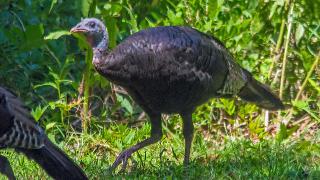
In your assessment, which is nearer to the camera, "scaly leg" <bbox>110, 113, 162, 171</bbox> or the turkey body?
the turkey body

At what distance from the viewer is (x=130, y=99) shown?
26.5ft

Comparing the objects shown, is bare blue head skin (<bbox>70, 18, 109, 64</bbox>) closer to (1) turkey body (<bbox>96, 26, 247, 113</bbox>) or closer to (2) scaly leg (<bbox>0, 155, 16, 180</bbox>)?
(1) turkey body (<bbox>96, 26, 247, 113</bbox>)

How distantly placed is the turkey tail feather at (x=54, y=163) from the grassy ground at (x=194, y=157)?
336mm

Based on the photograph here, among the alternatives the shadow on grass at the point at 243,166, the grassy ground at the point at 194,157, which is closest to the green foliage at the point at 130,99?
the grassy ground at the point at 194,157

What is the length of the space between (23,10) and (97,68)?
1859 mm

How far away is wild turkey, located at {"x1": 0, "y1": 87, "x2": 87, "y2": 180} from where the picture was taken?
605cm

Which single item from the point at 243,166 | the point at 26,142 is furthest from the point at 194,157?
the point at 26,142

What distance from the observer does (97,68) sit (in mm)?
6672

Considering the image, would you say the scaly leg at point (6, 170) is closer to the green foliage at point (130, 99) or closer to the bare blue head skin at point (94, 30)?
the bare blue head skin at point (94, 30)

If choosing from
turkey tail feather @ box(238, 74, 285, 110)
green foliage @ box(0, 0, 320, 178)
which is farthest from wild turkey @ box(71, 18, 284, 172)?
green foliage @ box(0, 0, 320, 178)

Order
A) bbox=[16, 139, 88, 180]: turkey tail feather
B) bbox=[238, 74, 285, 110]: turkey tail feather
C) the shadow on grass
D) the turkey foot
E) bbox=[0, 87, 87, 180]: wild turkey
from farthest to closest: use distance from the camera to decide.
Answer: bbox=[238, 74, 285, 110]: turkey tail feather, the turkey foot, the shadow on grass, bbox=[16, 139, 88, 180]: turkey tail feather, bbox=[0, 87, 87, 180]: wild turkey

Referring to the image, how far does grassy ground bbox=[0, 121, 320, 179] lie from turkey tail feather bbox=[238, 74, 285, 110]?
289mm

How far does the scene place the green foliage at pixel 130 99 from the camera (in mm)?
7586

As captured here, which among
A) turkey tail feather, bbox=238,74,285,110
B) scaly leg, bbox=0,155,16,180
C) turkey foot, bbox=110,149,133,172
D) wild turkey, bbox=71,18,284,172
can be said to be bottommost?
turkey foot, bbox=110,149,133,172
